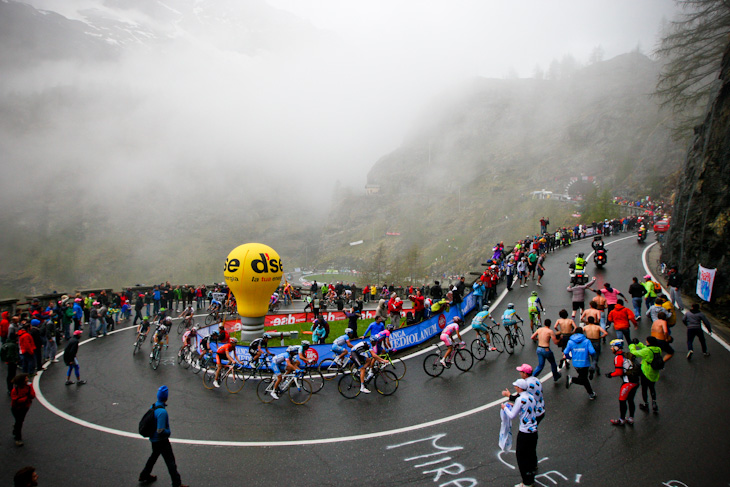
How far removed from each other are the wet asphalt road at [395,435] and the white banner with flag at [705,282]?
549cm

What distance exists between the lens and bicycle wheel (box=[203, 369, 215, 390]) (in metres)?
13.2

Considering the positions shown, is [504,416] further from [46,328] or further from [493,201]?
[493,201]

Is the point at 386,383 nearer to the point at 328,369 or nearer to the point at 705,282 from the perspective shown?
the point at 328,369

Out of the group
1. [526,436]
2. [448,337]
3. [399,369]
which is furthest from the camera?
[399,369]

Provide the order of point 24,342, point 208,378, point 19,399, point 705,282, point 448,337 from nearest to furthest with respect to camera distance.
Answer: point 19,399 → point 24,342 → point 448,337 → point 208,378 → point 705,282

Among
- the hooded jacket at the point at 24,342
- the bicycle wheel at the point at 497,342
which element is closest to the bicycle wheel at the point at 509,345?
the bicycle wheel at the point at 497,342

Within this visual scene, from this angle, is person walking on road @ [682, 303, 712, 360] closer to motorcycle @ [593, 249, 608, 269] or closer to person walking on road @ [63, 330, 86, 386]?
motorcycle @ [593, 249, 608, 269]

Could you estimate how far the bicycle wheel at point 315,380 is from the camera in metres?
12.3

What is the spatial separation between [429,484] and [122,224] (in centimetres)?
20301

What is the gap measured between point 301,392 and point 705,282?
57.9 feet

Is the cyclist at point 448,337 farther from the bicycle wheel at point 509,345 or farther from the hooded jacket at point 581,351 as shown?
the hooded jacket at point 581,351

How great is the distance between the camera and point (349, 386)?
11.7 m

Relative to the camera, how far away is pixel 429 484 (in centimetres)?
708

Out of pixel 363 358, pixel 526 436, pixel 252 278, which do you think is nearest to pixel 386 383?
pixel 363 358
